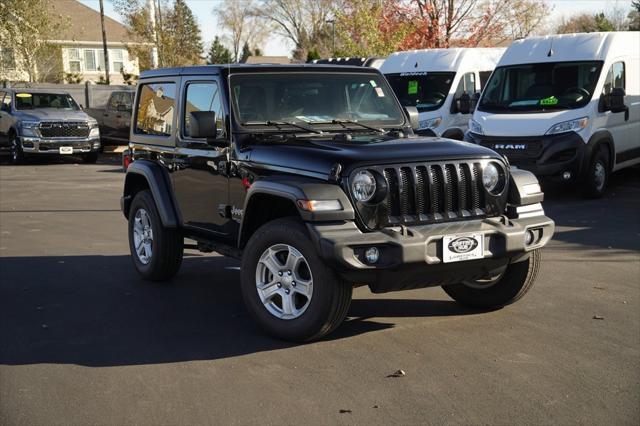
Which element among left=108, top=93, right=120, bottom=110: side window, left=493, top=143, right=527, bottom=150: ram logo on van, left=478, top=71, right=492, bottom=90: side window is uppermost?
left=478, top=71, right=492, bottom=90: side window

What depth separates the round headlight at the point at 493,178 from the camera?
596 cm

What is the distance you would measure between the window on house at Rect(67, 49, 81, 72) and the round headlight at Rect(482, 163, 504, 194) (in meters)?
56.3

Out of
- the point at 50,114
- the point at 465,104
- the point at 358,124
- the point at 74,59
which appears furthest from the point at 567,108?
the point at 74,59

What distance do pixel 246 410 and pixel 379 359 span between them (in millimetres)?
1177

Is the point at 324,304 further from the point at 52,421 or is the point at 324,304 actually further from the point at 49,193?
the point at 49,193

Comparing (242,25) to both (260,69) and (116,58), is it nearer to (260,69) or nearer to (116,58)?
(116,58)

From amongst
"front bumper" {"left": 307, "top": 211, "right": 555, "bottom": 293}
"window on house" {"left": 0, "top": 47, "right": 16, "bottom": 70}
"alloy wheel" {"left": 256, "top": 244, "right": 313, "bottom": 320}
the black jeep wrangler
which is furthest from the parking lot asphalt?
"window on house" {"left": 0, "top": 47, "right": 16, "bottom": 70}

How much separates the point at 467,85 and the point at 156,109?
10.4 metres

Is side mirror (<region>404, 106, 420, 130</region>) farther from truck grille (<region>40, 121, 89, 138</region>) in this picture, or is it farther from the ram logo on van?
truck grille (<region>40, 121, 89, 138</region>)

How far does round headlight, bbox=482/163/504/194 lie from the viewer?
596 centimetres

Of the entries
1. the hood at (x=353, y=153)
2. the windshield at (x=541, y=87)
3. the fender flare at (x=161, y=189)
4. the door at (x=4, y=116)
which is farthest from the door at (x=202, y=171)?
the door at (x=4, y=116)

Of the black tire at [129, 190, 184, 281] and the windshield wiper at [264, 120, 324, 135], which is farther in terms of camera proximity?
the black tire at [129, 190, 184, 281]

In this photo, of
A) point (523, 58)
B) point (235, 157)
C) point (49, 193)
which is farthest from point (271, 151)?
point (49, 193)

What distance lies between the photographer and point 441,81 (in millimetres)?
17141
